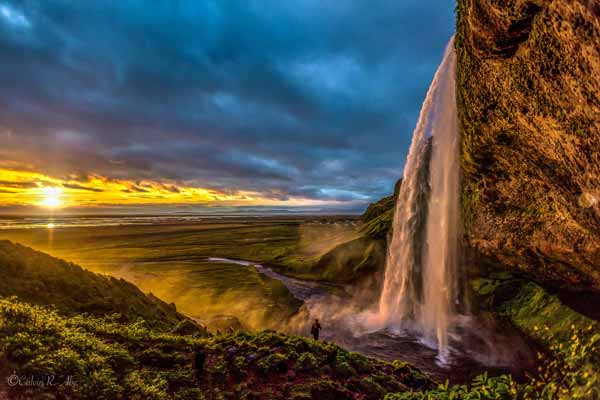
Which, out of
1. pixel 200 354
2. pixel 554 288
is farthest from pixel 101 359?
pixel 554 288

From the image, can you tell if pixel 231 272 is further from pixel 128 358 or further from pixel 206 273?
pixel 128 358

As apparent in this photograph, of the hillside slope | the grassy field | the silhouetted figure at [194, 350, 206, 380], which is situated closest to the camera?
the silhouetted figure at [194, 350, 206, 380]

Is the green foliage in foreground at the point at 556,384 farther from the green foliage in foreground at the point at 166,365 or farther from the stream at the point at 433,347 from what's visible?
the stream at the point at 433,347

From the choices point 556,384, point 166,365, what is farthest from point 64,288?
point 556,384

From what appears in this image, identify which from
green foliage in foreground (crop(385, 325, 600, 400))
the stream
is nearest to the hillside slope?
the stream

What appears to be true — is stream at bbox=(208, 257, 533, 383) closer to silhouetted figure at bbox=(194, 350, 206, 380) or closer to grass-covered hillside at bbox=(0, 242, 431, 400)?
grass-covered hillside at bbox=(0, 242, 431, 400)

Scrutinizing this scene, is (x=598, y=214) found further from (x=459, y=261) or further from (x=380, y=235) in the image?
(x=380, y=235)

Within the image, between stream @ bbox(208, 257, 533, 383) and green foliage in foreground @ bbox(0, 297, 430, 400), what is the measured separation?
16.0ft

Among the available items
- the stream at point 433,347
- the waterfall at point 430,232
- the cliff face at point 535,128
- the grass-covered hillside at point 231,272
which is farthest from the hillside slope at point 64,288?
the cliff face at point 535,128

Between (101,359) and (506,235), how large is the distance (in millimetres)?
18986

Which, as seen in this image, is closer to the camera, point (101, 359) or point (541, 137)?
point (101, 359)

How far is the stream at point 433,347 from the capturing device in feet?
43.6

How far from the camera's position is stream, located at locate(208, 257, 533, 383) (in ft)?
43.6

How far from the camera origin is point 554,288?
59.9ft
